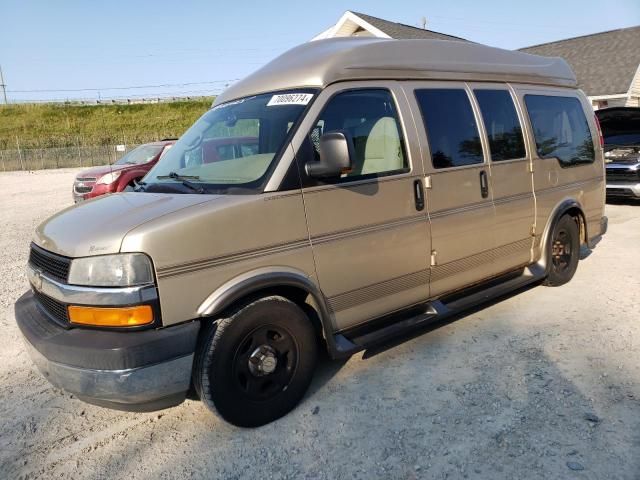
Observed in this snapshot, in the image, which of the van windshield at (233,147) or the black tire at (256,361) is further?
the van windshield at (233,147)

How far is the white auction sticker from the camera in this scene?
347 centimetres

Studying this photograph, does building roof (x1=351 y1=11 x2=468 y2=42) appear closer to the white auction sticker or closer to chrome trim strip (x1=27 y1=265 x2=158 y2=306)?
the white auction sticker

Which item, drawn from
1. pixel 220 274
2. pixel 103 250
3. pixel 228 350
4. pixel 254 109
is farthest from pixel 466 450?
pixel 254 109

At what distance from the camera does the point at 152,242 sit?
274 cm

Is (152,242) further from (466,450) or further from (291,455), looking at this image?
(466,450)

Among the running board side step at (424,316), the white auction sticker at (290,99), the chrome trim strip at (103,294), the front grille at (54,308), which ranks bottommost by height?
the running board side step at (424,316)

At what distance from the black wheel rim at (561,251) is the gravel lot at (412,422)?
1055 mm

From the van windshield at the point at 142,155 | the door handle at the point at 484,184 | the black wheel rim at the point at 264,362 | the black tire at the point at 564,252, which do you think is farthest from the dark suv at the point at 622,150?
the van windshield at the point at 142,155

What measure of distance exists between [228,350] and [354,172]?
57.2 inches

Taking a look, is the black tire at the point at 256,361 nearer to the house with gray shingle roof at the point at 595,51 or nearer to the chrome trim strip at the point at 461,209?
the chrome trim strip at the point at 461,209

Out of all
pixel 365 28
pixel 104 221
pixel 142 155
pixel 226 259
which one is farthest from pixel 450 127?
pixel 365 28

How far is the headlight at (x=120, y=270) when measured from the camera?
2.72 metres

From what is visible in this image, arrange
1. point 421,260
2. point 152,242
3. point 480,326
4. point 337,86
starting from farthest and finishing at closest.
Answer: point 480,326, point 421,260, point 337,86, point 152,242

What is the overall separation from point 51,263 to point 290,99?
6.04 ft
